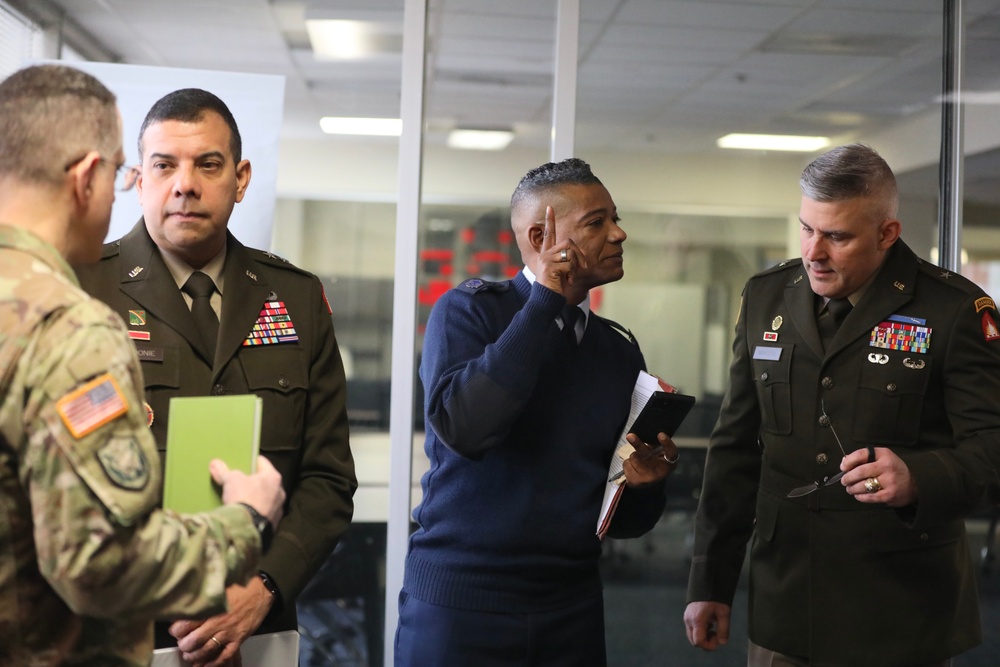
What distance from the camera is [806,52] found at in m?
3.15

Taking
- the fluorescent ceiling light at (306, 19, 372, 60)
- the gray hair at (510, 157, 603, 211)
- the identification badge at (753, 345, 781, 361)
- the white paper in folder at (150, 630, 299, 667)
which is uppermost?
the fluorescent ceiling light at (306, 19, 372, 60)

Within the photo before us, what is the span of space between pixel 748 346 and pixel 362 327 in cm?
137

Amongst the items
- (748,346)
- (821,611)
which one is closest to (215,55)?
(748,346)

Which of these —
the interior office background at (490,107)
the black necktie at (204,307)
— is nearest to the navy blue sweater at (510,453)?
the black necktie at (204,307)

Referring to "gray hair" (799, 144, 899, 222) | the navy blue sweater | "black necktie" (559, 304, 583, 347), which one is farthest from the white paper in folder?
"gray hair" (799, 144, 899, 222)

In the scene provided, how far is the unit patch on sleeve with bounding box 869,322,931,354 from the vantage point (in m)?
2.01

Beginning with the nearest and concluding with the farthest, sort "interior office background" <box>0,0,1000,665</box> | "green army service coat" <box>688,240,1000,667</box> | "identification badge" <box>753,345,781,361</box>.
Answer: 1. "green army service coat" <box>688,240,1000,667</box>
2. "identification badge" <box>753,345,781,361</box>
3. "interior office background" <box>0,0,1000,665</box>

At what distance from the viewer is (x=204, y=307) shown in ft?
5.86

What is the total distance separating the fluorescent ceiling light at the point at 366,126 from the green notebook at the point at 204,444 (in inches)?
75.7

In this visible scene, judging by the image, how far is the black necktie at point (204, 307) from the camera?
1762mm

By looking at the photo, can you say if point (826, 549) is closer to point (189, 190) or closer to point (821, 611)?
point (821, 611)

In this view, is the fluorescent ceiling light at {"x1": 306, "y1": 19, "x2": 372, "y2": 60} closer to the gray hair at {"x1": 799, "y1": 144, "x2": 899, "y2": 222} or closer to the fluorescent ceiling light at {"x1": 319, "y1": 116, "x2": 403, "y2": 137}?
the fluorescent ceiling light at {"x1": 319, "y1": 116, "x2": 403, "y2": 137}

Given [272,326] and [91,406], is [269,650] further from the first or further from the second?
[91,406]

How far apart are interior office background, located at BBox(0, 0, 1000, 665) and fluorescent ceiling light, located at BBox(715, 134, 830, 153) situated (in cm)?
3
